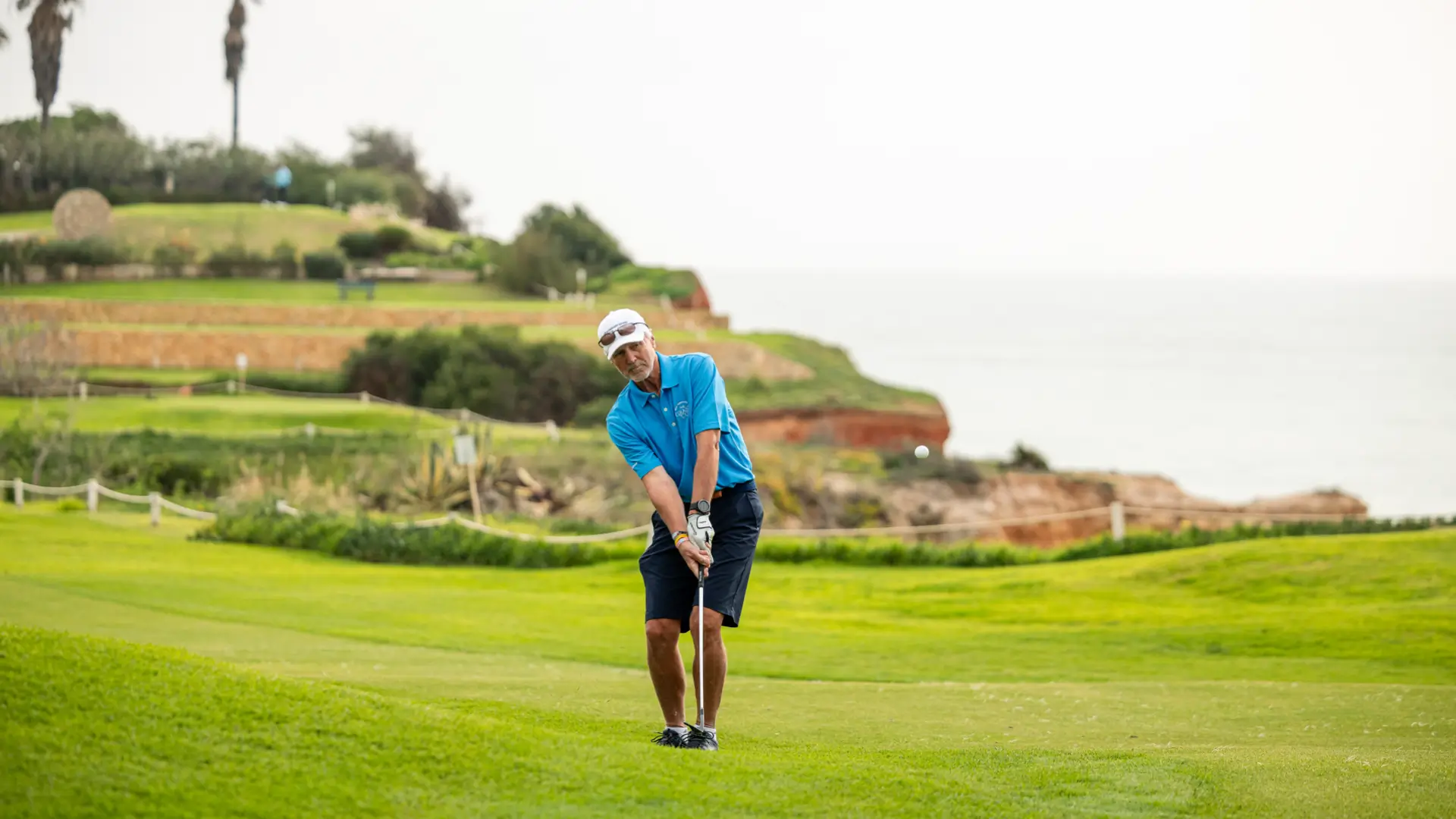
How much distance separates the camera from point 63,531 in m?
22.4

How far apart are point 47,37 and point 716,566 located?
5502 centimetres

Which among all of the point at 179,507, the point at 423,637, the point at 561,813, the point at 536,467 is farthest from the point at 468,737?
the point at 536,467

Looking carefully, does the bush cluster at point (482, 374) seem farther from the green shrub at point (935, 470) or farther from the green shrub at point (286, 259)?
the green shrub at point (286, 259)

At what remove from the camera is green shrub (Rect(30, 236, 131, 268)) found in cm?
5966

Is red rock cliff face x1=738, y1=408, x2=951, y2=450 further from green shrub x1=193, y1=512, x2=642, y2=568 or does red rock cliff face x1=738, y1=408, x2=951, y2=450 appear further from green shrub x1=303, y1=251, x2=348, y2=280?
green shrub x1=193, y1=512, x2=642, y2=568

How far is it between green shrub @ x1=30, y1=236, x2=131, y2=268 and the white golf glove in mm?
57486

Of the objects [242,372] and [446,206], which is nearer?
[242,372]

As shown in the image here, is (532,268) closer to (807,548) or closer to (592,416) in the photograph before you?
(592,416)

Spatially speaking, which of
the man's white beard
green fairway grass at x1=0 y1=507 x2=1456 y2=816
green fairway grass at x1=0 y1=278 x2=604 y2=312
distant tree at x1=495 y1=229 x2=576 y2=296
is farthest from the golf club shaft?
distant tree at x1=495 y1=229 x2=576 y2=296

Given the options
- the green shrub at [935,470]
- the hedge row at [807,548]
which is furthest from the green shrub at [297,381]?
the hedge row at [807,548]

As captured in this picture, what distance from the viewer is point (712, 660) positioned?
279 inches

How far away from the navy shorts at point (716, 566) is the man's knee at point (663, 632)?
33mm

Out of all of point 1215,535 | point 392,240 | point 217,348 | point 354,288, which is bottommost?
point 1215,535

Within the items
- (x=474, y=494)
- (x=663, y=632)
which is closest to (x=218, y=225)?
(x=474, y=494)
